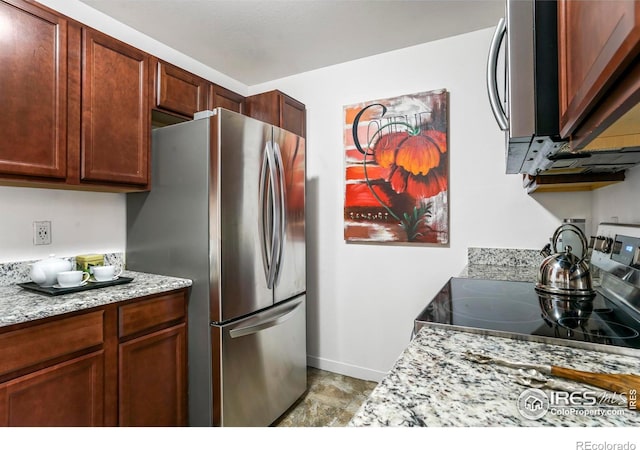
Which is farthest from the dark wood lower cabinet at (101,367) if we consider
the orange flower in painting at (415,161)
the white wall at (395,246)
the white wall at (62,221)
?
the orange flower in painting at (415,161)

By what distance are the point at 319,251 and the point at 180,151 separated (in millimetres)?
1384

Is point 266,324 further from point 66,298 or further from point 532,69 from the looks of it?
point 532,69

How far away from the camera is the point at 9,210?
1702mm

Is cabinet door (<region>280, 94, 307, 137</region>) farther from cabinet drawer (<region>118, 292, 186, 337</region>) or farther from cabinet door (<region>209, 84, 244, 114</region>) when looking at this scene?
cabinet drawer (<region>118, 292, 186, 337</region>)

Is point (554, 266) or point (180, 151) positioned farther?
point (180, 151)

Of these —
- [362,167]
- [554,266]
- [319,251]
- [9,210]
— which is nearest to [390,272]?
[319,251]

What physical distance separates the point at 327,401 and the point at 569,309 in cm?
172

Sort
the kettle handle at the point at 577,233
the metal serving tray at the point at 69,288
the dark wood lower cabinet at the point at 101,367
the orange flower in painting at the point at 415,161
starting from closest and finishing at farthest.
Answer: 1. the dark wood lower cabinet at the point at 101,367
2. the kettle handle at the point at 577,233
3. the metal serving tray at the point at 69,288
4. the orange flower in painting at the point at 415,161

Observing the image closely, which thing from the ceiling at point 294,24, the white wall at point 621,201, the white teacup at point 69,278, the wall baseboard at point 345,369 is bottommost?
the wall baseboard at point 345,369

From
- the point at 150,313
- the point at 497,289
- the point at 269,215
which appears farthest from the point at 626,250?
the point at 150,313

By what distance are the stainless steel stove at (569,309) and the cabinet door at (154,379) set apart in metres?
1.35

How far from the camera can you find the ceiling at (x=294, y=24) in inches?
76.8

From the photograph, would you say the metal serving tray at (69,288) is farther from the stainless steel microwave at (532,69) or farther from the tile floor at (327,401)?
the stainless steel microwave at (532,69)
